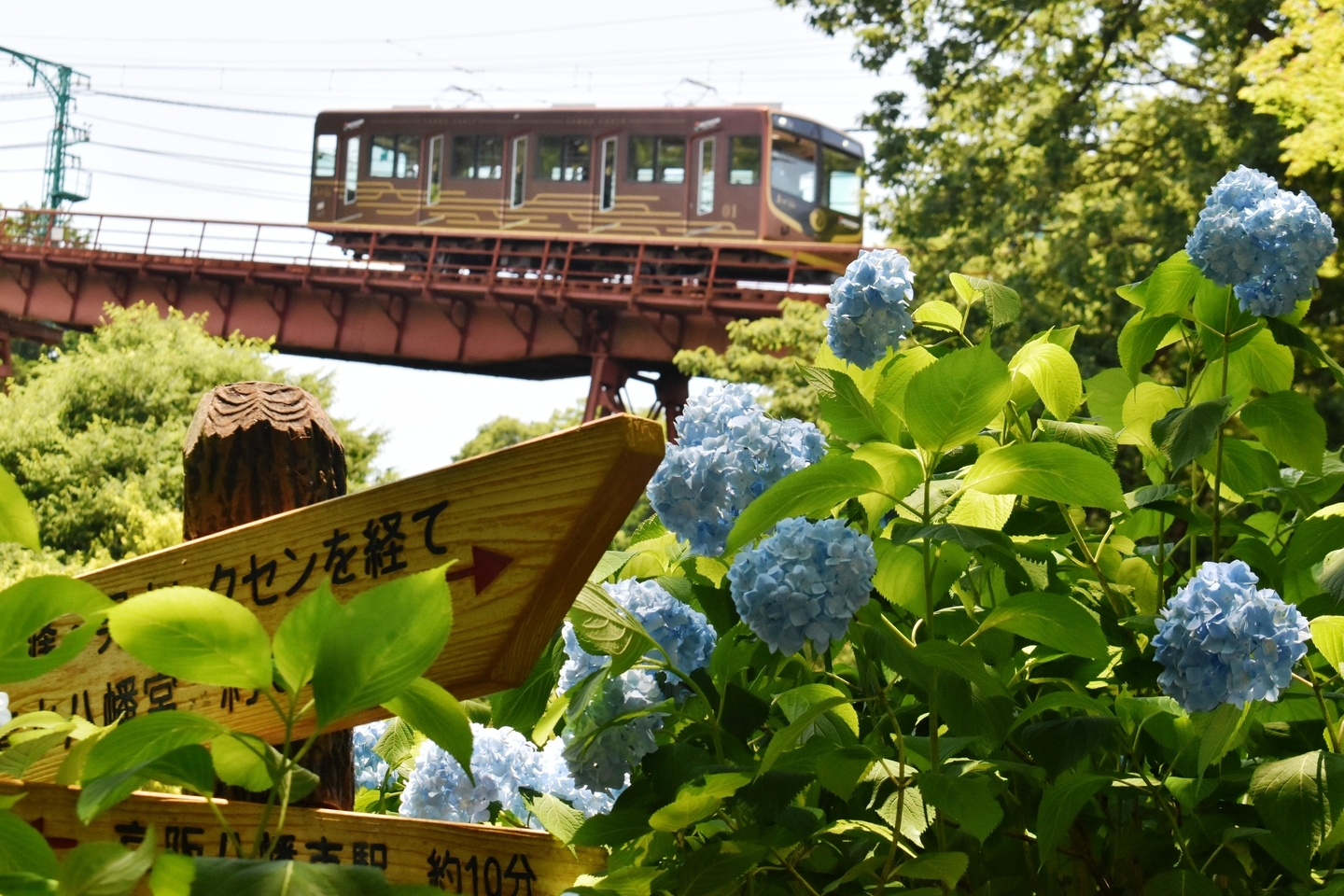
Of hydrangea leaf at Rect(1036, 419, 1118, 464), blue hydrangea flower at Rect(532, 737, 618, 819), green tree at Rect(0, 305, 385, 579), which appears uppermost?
hydrangea leaf at Rect(1036, 419, 1118, 464)

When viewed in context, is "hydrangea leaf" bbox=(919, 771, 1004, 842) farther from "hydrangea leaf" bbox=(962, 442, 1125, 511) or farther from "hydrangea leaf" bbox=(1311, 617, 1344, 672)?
"hydrangea leaf" bbox=(1311, 617, 1344, 672)

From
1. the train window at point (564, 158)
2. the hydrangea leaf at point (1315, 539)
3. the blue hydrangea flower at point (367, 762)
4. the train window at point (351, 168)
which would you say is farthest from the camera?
the train window at point (351, 168)

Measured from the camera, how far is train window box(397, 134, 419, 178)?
19.1 metres

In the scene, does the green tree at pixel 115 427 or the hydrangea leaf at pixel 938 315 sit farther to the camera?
the green tree at pixel 115 427

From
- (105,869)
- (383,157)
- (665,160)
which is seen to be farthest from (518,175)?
(105,869)

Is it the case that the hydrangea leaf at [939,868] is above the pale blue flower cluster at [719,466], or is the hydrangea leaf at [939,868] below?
below

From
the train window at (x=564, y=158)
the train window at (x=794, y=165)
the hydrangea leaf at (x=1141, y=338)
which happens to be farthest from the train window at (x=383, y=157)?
the hydrangea leaf at (x=1141, y=338)

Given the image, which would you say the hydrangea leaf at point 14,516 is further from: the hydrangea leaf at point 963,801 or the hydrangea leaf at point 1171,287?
the hydrangea leaf at point 1171,287

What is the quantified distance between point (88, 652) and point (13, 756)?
0.25 m

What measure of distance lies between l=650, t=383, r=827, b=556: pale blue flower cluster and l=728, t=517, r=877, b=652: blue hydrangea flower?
5.5 inches

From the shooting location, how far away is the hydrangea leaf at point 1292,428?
3.51 ft

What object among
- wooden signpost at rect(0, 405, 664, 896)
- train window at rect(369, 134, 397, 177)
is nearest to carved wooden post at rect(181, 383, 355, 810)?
wooden signpost at rect(0, 405, 664, 896)

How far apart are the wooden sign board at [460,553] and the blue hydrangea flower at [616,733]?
97mm

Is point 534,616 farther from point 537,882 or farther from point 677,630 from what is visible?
point 537,882
